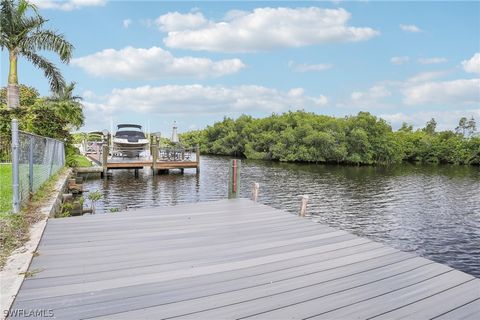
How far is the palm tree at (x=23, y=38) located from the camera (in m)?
14.8

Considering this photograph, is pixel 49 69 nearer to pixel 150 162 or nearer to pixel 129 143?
pixel 129 143

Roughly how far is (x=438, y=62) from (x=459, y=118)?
40.8 meters

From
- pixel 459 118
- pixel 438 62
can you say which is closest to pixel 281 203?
pixel 438 62

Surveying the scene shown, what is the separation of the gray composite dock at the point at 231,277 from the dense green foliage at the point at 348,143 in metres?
41.6

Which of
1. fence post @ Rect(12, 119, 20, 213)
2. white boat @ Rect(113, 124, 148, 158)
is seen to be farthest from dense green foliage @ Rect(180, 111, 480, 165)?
fence post @ Rect(12, 119, 20, 213)

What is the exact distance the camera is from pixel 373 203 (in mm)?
16094

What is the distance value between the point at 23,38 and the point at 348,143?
3855 cm

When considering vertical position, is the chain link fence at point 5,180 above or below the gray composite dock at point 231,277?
above

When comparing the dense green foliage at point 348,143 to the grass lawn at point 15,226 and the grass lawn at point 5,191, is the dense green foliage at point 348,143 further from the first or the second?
the grass lawn at point 15,226

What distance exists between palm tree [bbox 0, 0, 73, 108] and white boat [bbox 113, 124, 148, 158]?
8.22 meters

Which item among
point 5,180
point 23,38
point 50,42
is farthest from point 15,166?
point 23,38

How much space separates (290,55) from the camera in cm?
3092

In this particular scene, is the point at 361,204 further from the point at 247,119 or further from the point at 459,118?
the point at 459,118

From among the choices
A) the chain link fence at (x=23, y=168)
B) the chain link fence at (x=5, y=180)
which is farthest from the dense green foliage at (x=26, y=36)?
the chain link fence at (x=23, y=168)
